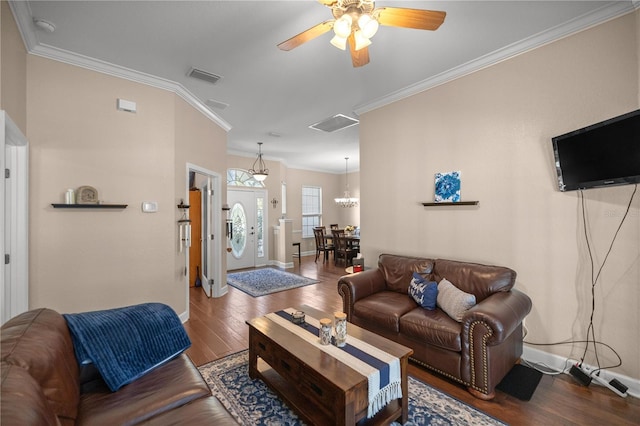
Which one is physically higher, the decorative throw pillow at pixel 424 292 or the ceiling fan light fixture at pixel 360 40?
the ceiling fan light fixture at pixel 360 40

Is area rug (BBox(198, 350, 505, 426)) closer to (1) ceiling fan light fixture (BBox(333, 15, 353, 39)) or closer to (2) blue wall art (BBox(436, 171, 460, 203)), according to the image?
(2) blue wall art (BBox(436, 171, 460, 203))

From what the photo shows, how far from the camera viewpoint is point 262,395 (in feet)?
6.95

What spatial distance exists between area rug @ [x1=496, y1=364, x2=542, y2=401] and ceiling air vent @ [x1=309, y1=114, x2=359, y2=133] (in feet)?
12.4

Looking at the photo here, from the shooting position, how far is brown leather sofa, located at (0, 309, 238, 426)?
1018 mm

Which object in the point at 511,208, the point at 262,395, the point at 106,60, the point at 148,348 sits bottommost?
the point at 262,395

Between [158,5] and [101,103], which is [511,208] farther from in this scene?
[101,103]

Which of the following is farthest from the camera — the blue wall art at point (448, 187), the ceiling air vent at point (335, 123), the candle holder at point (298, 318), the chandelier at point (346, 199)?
the chandelier at point (346, 199)

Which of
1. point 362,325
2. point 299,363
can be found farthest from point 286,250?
point 299,363

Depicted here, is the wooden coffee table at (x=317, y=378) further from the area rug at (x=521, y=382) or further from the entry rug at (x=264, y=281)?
the entry rug at (x=264, y=281)

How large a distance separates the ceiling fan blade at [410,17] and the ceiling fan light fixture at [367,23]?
0.20ft

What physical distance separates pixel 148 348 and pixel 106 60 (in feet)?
9.37

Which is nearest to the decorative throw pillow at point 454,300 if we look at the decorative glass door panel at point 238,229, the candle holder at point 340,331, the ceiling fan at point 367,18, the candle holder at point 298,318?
the candle holder at point 340,331

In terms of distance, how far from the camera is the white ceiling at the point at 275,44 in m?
2.14

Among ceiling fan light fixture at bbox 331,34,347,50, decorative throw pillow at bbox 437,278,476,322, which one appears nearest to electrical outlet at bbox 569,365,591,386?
decorative throw pillow at bbox 437,278,476,322
